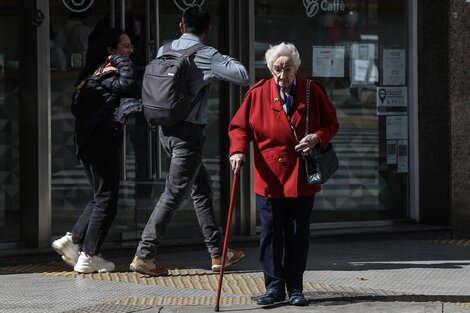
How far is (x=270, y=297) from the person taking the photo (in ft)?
24.5

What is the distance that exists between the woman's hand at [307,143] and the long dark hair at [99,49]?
2064 millimetres

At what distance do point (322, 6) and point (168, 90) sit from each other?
3.10m

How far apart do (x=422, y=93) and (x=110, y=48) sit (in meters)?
3.65

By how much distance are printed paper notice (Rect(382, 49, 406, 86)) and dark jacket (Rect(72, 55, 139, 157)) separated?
11.2 feet

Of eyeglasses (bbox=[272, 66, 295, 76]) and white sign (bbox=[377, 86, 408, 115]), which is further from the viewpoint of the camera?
white sign (bbox=[377, 86, 408, 115])

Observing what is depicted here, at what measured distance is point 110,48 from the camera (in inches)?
347

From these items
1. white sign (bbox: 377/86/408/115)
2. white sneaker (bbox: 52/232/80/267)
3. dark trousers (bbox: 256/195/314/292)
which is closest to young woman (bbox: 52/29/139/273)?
white sneaker (bbox: 52/232/80/267)

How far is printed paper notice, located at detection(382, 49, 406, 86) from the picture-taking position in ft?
36.9

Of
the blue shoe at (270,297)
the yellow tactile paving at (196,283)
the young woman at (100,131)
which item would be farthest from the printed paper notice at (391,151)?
the blue shoe at (270,297)

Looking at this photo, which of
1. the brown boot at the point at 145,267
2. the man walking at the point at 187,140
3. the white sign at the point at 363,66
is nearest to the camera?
the man walking at the point at 187,140

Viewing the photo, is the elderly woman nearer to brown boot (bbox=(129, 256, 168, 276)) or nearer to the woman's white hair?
the woman's white hair

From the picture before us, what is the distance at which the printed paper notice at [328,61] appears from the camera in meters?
10.9

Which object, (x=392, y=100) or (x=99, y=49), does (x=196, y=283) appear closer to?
(x=99, y=49)

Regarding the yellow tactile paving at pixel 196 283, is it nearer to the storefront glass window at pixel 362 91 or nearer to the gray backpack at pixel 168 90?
the gray backpack at pixel 168 90
